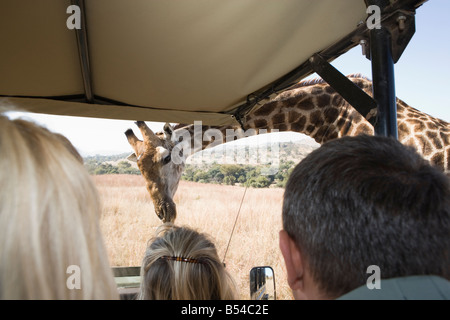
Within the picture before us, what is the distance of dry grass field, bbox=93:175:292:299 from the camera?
5395 millimetres

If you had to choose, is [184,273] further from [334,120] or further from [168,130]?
[168,130]

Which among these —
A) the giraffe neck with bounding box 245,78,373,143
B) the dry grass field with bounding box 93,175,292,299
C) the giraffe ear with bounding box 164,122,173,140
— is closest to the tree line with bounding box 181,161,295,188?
the dry grass field with bounding box 93,175,292,299

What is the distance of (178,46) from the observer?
204cm

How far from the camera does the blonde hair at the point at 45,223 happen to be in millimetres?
421

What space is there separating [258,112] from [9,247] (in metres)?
3.81

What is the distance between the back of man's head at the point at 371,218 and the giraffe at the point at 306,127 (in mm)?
2387

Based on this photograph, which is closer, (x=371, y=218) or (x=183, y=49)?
(x=371, y=218)

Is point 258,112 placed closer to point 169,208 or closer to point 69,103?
point 169,208

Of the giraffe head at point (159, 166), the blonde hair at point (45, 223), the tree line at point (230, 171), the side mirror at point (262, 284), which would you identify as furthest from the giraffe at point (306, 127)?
the tree line at point (230, 171)

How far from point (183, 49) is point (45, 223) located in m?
1.79

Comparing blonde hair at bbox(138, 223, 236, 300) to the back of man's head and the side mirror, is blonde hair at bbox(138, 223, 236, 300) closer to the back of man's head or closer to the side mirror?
the side mirror

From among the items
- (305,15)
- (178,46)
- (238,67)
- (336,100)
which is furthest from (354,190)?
(336,100)

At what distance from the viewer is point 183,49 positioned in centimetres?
208

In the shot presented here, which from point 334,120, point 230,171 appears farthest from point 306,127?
point 230,171
